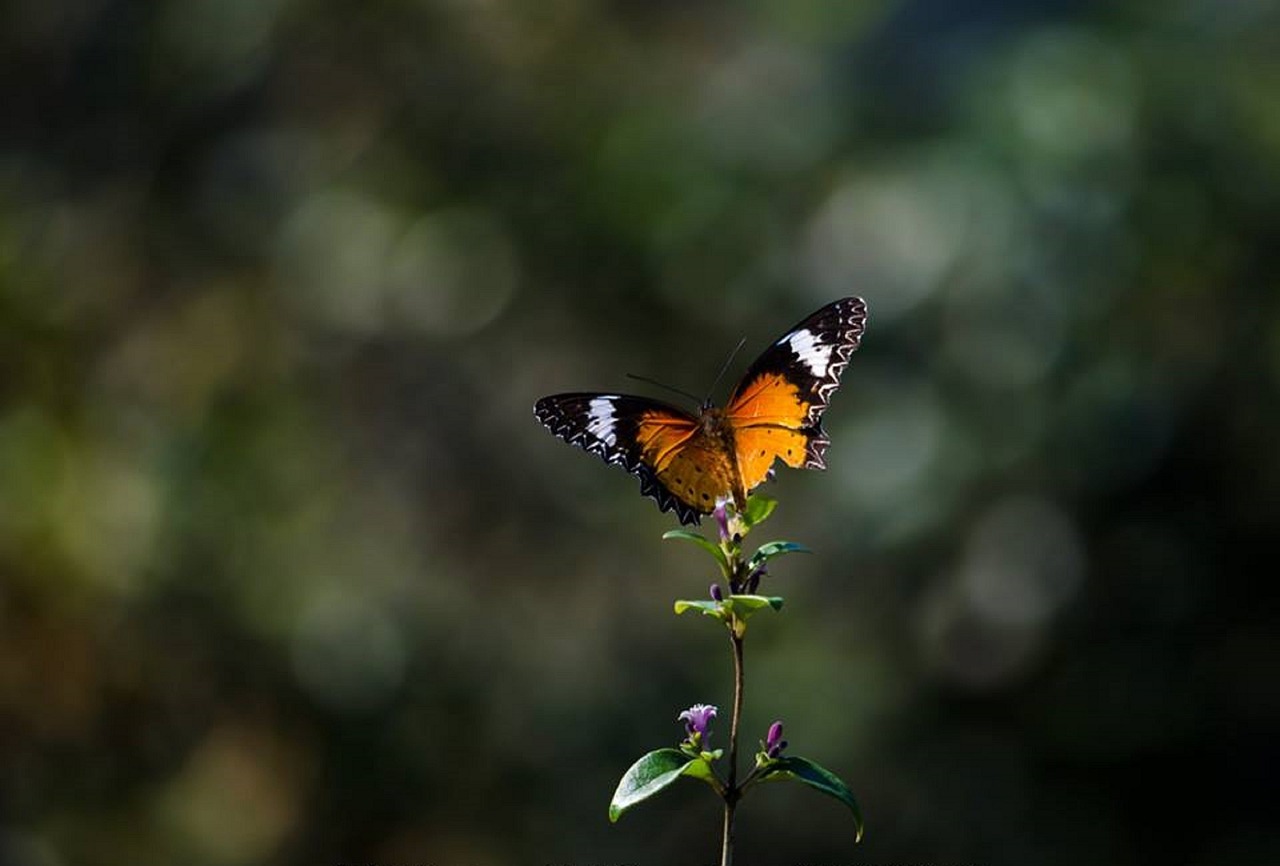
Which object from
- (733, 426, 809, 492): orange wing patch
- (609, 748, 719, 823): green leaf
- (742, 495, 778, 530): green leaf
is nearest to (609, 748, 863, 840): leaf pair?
(609, 748, 719, 823): green leaf

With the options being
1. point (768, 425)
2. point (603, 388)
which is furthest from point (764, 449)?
point (603, 388)

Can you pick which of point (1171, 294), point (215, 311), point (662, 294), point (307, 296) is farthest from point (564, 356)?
point (1171, 294)

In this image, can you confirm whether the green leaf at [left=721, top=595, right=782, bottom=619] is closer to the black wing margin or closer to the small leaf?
the small leaf

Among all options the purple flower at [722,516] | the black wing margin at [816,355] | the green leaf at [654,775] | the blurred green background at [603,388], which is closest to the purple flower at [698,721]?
the green leaf at [654,775]

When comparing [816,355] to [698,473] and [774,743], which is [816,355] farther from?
[774,743]

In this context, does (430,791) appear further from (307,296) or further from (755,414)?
(755,414)

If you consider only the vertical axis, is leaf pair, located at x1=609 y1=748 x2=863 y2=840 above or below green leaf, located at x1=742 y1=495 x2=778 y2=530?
below

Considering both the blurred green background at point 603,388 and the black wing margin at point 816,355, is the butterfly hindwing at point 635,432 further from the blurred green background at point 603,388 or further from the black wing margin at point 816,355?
the blurred green background at point 603,388
